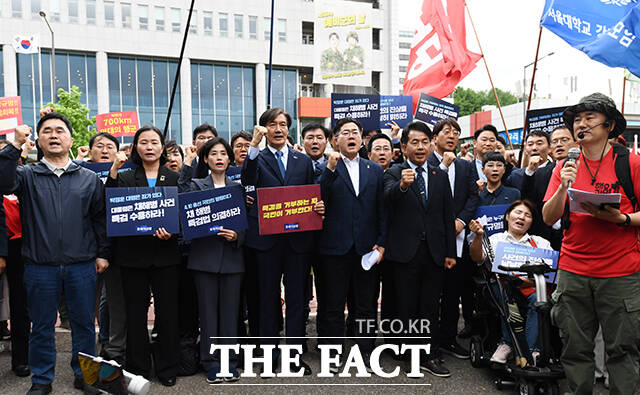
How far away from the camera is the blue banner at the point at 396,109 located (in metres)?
8.47

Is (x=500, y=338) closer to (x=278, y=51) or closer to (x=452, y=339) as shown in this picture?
(x=452, y=339)

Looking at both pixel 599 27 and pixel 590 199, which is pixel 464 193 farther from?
pixel 599 27

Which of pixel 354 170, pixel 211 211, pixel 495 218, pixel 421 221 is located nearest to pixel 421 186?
pixel 421 221

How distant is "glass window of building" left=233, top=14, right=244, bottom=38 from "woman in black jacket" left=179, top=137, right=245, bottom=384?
33.7m

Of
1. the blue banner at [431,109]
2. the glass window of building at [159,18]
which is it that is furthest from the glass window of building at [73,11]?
the blue banner at [431,109]

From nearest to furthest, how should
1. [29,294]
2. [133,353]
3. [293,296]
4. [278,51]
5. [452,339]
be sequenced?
[29,294]
[133,353]
[293,296]
[452,339]
[278,51]

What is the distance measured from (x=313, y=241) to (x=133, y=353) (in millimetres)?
1995

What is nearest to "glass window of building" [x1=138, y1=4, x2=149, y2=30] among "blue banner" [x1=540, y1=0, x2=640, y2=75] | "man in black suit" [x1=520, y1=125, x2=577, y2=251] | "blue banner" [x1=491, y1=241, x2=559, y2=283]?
"blue banner" [x1=540, y1=0, x2=640, y2=75]

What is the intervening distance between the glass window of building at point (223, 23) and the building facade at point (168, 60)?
0.07 m

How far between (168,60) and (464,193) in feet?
110

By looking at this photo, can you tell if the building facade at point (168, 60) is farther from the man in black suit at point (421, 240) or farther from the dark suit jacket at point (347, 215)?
the man in black suit at point (421, 240)

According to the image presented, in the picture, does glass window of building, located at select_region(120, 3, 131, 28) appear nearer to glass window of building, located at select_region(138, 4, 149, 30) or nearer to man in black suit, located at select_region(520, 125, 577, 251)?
glass window of building, located at select_region(138, 4, 149, 30)

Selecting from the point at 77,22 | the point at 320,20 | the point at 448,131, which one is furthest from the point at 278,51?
the point at 448,131

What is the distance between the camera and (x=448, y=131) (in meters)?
5.67
